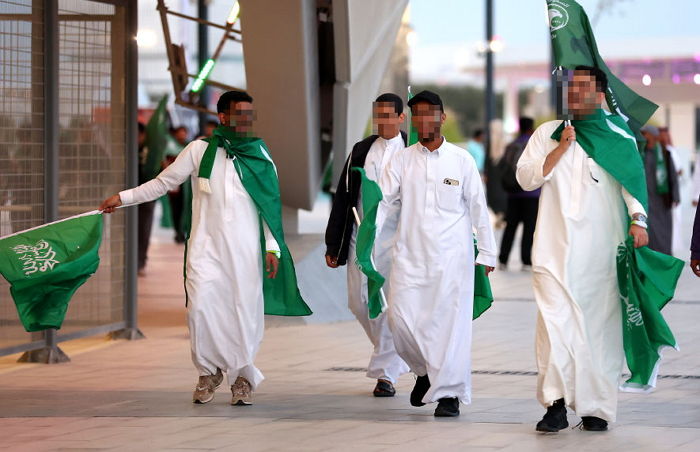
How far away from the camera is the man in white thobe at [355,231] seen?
340 inches

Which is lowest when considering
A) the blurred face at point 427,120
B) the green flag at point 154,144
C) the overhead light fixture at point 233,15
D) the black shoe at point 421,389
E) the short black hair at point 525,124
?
the black shoe at point 421,389

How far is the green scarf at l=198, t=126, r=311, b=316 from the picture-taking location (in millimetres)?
8195

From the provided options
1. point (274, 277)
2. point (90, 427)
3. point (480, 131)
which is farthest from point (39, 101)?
point (480, 131)

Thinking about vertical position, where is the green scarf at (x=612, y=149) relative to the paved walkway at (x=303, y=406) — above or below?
above

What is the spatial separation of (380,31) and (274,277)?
5.42 metres

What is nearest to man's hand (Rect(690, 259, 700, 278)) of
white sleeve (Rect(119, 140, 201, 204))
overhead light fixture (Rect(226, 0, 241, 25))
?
white sleeve (Rect(119, 140, 201, 204))

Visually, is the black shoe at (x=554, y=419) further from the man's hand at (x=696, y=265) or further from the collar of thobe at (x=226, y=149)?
the collar of thobe at (x=226, y=149)

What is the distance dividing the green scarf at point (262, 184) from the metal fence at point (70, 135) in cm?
216

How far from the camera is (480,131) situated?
29.5 metres

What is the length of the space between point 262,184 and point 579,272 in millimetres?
2068

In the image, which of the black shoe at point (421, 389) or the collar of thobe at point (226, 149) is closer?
the black shoe at point (421, 389)

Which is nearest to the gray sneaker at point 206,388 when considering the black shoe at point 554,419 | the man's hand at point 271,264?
the man's hand at point 271,264

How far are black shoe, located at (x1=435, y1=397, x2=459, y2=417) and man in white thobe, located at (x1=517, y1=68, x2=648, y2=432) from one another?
709 millimetres

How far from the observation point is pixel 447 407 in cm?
776
